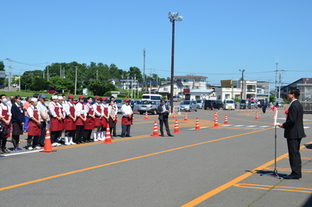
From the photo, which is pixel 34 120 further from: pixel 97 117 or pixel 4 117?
pixel 97 117

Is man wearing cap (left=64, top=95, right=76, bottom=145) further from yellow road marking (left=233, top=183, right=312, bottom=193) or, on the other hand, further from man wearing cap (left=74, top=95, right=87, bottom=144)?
yellow road marking (left=233, top=183, right=312, bottom=193)

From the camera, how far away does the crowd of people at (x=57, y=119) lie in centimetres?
1304

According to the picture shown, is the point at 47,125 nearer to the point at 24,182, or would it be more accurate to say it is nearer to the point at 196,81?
the point at 24,182

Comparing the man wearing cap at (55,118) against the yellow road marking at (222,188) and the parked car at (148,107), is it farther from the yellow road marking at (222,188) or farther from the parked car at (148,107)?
the parked car at (148,107)

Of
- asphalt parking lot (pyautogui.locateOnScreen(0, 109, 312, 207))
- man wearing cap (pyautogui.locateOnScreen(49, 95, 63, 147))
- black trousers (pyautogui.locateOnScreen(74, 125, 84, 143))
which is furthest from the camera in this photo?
black trousers (pyautogui.locateOnScreen(74, 125, 84, 143))

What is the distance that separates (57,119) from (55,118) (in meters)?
0.09

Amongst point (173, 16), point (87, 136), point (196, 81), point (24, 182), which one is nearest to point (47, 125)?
point (87, 136)

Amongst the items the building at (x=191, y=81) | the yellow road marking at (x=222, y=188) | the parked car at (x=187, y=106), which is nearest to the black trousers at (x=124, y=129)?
the yellow road marking at (x=222, y=188)

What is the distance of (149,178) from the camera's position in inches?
344

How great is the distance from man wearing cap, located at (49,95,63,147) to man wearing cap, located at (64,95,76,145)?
39 centimetres

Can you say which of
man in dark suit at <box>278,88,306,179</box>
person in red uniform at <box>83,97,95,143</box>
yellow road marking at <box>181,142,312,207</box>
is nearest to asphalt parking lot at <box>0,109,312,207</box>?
yellow road marking at <box>181,142,312,207</box>

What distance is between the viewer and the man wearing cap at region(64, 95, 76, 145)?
1501cm

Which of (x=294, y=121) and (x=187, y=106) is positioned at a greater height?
(x=294, y=121)

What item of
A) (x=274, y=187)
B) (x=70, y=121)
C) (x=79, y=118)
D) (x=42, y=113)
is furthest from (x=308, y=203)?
(x=79, y=118)
